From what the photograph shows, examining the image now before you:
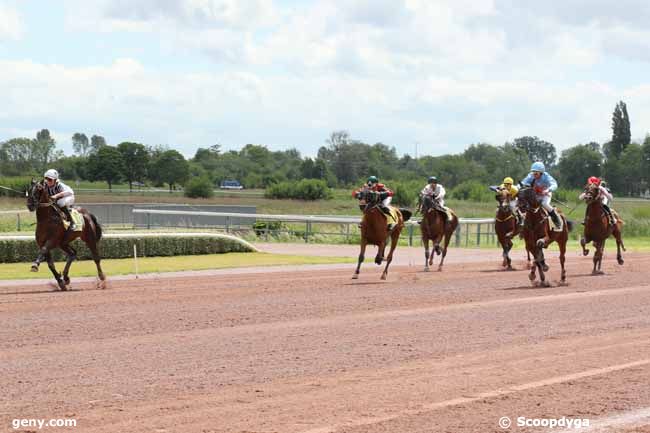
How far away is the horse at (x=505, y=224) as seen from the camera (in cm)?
2377

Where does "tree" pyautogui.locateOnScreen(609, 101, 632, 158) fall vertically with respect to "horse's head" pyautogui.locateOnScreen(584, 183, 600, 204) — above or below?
above

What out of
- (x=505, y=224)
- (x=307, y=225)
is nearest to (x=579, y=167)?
(x=307, y=225)

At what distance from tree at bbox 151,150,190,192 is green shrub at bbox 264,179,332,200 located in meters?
12.5

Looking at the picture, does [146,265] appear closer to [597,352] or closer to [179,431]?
[597,352]

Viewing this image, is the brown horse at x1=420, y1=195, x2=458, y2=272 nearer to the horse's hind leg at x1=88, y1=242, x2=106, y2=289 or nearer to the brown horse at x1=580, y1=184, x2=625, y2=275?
the brown horse at x1=580, y1=184, x2=625, y2=275

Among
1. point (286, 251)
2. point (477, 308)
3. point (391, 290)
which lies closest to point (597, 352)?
point (477, 308)

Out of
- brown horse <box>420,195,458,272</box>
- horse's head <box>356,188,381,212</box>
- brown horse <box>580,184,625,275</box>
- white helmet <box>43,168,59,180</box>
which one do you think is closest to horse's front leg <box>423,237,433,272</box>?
brown horse <box>420,195,458,272</box>

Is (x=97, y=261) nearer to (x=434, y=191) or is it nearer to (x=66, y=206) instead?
(x=66, y=206)

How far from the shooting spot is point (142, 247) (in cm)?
2655

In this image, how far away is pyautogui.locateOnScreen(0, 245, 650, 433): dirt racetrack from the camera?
25.2 feet

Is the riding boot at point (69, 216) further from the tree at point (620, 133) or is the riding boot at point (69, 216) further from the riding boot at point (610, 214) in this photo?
the tree at point (620, 133)

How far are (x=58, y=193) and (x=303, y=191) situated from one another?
58188 millimetres

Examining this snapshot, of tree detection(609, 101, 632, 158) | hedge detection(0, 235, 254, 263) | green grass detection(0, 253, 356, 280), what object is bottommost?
green grass detection(0, 253, 356, 280)

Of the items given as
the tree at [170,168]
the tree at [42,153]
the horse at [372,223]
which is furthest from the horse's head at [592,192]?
the tree at [170,168]
